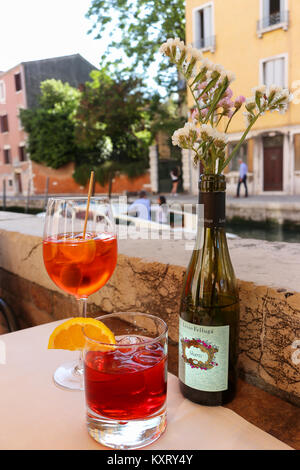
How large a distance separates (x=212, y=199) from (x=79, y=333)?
216mm

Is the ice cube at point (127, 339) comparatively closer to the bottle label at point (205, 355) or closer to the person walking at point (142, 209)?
the bottle label at point (205, 355)

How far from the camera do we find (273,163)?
28.3ft

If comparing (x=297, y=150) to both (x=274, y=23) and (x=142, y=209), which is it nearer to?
(x=274, y=23)

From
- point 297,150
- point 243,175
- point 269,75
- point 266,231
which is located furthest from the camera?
point 297,150

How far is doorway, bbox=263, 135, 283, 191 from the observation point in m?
8.55

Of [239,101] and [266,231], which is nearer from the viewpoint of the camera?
[239,101]

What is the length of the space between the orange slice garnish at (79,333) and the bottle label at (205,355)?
0.09 meters

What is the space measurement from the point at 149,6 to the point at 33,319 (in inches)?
76.1

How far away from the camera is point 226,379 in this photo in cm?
42

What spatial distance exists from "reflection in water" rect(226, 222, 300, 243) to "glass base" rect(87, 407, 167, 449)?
5355mm

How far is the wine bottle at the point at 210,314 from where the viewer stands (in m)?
0.40

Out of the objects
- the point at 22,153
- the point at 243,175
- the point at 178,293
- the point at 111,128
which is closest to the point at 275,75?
the point at 178,293
